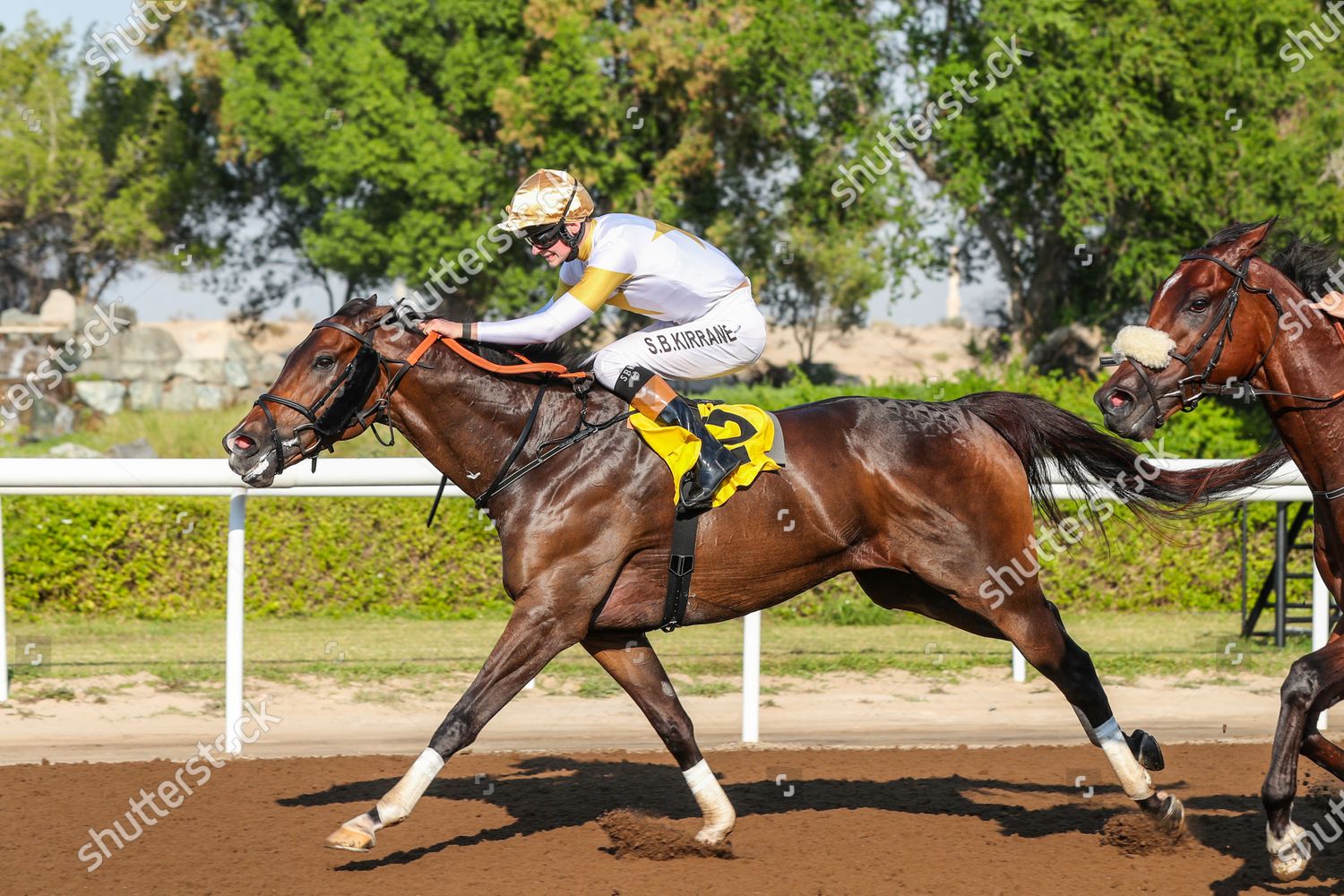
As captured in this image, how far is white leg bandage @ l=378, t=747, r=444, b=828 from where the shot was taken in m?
4.42

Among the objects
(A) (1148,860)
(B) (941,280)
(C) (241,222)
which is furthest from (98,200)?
(A) (1148,860)

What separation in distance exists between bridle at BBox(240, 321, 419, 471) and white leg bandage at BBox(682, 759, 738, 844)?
5.33ft

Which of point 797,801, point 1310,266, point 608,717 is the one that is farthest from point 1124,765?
point 608,717

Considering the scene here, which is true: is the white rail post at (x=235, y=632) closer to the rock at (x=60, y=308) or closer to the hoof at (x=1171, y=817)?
the hoof at (x=1171, y=817)

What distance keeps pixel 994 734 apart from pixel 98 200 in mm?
32793

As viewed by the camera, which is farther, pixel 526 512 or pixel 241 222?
pixel 241 222

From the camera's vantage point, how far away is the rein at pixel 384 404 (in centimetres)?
475

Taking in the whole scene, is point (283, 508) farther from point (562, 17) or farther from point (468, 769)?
point (562, 17)

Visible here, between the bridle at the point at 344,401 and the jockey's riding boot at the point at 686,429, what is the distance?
0.78m

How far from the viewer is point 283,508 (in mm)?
10539

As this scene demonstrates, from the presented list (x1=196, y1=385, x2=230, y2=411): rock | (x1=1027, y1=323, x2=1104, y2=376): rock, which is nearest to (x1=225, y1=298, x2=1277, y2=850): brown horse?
(x1=1027, y1=323, x2=1104, y2=376): rock

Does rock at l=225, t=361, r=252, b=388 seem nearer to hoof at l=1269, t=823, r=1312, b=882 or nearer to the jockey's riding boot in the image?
the jockey's riding boot

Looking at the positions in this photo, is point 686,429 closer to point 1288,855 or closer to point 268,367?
point 1288,855

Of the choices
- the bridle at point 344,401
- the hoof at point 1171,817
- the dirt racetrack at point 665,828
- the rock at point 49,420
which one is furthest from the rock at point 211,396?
the hoof at point 1171,817
